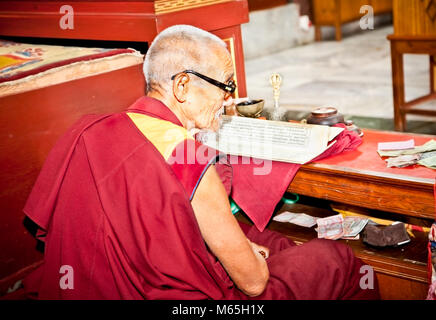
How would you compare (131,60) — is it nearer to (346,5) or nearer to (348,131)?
(348,131)

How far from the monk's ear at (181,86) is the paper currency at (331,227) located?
108 centimetres

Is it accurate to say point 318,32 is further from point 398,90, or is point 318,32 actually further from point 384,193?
point 384,193

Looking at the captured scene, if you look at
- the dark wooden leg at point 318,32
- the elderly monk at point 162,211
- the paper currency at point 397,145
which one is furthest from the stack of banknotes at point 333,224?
the dark wooden leg at point 318,32

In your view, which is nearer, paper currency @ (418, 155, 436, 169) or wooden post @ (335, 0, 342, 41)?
paper currency @ (418, 155, 436, 169)

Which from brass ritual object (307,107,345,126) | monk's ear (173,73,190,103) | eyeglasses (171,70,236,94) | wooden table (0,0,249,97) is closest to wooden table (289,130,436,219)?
brass ritual object (307,107,345,126)

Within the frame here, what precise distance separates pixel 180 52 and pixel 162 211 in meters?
0.54

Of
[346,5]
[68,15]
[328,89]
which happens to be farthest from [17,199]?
[346,5]

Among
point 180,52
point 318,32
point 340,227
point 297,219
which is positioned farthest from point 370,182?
point 318,32

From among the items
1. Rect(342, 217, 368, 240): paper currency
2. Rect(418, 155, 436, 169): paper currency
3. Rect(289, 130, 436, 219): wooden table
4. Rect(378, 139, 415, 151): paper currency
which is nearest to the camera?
Rect(289, 130, 436, 219): wooden table

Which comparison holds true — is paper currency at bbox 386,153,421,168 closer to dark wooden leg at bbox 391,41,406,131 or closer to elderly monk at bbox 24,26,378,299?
elderly monk at bbox 24,26,378,299

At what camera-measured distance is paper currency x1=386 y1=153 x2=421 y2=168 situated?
2.17m

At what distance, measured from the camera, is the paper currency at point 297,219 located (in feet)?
8.94

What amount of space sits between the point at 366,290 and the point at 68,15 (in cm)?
228

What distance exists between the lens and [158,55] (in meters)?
1.82
